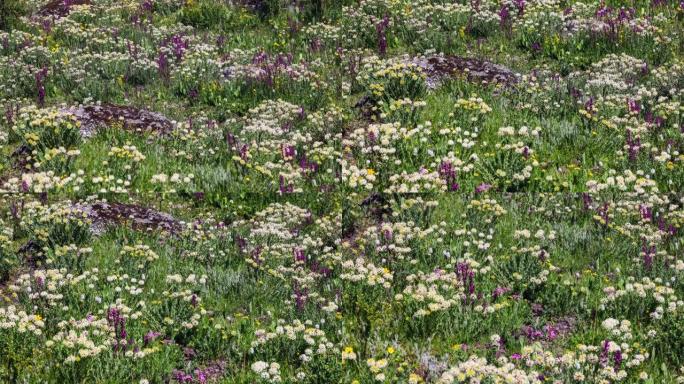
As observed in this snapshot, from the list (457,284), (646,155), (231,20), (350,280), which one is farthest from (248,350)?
(231,20)

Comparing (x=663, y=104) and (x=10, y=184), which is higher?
(x=663, y=104)

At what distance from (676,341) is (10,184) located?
7.77 metres

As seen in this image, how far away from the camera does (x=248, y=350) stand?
23.4 feet

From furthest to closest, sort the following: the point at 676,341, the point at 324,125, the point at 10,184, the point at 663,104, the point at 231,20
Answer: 1. the point at 231,20
2. the point at 324,125
3. the point at 663,104
4. the point at 10,184
5. the point at 676,341

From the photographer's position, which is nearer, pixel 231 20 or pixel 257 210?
pixel 257 210

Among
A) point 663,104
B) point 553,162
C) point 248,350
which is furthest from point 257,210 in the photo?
point 663,104

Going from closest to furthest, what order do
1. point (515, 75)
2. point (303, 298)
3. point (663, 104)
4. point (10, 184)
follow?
point (303, 298) < point (10, 184) < point (663, 104) < point (515, 75)

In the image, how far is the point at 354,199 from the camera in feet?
33.0

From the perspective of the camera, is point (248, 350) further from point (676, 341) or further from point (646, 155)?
point (646, 155)

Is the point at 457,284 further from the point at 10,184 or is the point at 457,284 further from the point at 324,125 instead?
the point at 10,184

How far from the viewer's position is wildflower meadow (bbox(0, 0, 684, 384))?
22.7 feet

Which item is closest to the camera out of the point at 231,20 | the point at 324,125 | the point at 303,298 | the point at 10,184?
the point at 303,298

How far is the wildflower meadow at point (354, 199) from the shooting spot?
22.7ft

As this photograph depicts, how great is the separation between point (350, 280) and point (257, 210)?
2448 mm
